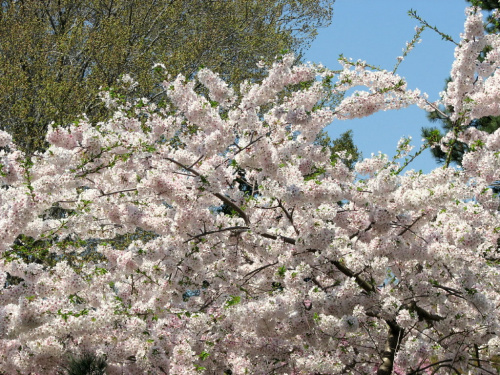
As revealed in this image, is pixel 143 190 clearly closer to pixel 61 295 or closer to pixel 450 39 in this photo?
pixel 61 295

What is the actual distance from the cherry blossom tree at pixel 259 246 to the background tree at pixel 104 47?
6.70m

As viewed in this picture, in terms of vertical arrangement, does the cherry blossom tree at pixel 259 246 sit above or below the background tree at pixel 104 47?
below

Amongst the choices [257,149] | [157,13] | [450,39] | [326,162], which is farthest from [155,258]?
[157,13]

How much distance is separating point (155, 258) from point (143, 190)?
714 millimetres

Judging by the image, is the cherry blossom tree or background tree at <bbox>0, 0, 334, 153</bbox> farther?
background tree at <bbox>0, 0, 334, 153</bbox>

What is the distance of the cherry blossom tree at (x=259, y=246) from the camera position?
541cm

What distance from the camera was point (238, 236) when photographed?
6195 millimetres

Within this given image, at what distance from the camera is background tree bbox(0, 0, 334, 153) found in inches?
526

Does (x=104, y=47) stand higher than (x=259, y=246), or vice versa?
(x=104, y=47)

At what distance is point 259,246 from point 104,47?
9806mm

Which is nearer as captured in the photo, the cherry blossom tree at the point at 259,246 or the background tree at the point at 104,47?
the cherry blossom tree at the point at 259,246

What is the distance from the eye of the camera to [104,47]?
46.8 ft

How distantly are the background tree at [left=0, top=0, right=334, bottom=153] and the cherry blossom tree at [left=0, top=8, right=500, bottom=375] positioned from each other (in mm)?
6702

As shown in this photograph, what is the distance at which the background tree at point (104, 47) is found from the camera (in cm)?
1335
